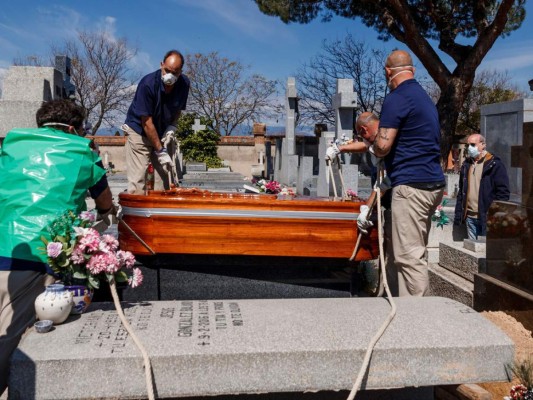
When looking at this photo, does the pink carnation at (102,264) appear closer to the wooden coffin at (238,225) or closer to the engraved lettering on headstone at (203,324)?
the engraved lettering on headstone at (203,324)

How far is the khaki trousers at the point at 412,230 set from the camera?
11.6ft

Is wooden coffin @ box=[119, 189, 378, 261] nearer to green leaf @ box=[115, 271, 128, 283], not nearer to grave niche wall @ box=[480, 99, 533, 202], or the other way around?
green leaf @ box=[115, 271, 128, 283]

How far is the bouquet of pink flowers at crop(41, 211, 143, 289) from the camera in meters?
2.63

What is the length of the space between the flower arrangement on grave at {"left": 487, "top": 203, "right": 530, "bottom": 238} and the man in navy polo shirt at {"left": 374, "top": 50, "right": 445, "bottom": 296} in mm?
604

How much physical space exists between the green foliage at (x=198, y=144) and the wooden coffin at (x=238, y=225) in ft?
61.9

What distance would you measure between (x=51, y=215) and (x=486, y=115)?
8.07 metres

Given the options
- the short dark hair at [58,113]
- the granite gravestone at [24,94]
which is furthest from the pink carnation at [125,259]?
the granite gravestone at [24,94]

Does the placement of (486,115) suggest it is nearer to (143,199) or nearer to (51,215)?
(143,199)

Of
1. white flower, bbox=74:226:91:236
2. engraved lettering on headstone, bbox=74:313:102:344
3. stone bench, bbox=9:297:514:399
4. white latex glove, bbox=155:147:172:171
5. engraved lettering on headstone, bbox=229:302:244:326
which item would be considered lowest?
stone bench, bbox=9:297:514:399

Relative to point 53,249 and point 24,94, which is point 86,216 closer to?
point 53,249

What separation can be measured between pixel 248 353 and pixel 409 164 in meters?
1.82

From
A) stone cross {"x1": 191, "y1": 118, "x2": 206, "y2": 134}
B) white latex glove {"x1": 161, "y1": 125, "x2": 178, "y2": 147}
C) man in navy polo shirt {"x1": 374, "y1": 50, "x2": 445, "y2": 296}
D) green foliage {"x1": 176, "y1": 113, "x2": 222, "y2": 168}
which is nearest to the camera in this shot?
man in navy polo shirt {"x1": 374, "y1": 50, "x2": 445, "y2": 296}

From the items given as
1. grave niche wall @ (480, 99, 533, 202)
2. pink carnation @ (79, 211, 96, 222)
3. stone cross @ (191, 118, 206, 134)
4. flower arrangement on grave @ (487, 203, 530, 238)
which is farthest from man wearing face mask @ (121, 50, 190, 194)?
stone cross @ (191, 118, 206, 134)

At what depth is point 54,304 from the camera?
251 centimetres
